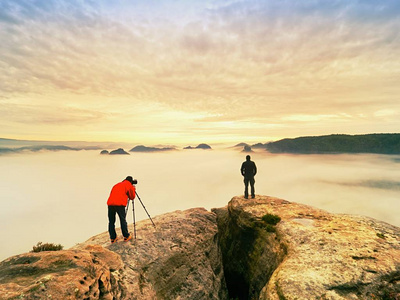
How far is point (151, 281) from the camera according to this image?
1324 cm

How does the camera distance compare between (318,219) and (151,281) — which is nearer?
(151,281)

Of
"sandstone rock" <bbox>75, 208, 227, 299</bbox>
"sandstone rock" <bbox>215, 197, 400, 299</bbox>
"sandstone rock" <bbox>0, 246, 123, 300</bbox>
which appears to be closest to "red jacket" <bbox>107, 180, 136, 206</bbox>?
"sandstone rock" <bbox>75, 208, 227, 299</bbox>

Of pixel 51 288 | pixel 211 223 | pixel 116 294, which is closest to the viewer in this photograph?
pixel 51 288

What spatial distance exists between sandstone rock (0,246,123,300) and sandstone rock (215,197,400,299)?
7791mm

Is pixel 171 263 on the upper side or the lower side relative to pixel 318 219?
lower

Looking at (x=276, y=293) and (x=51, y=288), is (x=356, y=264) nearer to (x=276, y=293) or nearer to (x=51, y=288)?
(x=276, y=293)

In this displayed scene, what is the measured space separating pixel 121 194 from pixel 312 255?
12075mm

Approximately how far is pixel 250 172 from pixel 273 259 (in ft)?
29.3

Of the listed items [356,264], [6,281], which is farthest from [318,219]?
[6,281]

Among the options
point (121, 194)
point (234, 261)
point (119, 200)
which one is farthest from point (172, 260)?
point (234, 261)

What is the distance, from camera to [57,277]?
27.0ft

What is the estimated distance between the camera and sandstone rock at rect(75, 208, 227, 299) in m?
12.8

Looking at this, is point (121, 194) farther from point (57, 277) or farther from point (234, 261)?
point (234, 261)

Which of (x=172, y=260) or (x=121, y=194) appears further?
(x=172, y=260)
